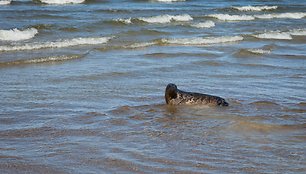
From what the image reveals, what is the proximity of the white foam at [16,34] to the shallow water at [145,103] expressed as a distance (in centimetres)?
4

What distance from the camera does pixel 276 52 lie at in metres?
14.2

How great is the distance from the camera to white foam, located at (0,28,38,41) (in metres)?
15.5

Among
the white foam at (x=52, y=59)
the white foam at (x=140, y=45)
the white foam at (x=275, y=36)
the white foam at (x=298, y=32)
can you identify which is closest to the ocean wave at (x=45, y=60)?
the white foam at (x=52, y=59)

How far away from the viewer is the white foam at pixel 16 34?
15485 mm

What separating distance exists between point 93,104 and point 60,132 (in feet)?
5.18

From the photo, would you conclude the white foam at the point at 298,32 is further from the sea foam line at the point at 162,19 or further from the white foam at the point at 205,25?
the sea foam line at the point at 162,19

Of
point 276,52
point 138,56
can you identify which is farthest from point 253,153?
point 276,52

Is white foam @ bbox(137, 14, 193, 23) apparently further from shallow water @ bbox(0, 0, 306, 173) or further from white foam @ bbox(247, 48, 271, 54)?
white foam @ bbox(247, 48, 271, 54)

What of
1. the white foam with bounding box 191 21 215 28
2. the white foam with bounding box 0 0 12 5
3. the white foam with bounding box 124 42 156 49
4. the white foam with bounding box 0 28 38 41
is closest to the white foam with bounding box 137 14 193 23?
the white foam with bounding box 191 21 215 28

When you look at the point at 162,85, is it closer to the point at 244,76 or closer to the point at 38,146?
the point at 244,76

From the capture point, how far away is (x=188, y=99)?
26.5 feet

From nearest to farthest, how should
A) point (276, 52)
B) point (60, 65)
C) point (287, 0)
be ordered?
1. point (60, 65)
2. point (276, 52)
3. point (287, 0)

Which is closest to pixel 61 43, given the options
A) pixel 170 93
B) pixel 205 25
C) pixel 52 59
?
pixel 52 59

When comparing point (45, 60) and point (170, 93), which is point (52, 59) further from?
point (170, 93)
